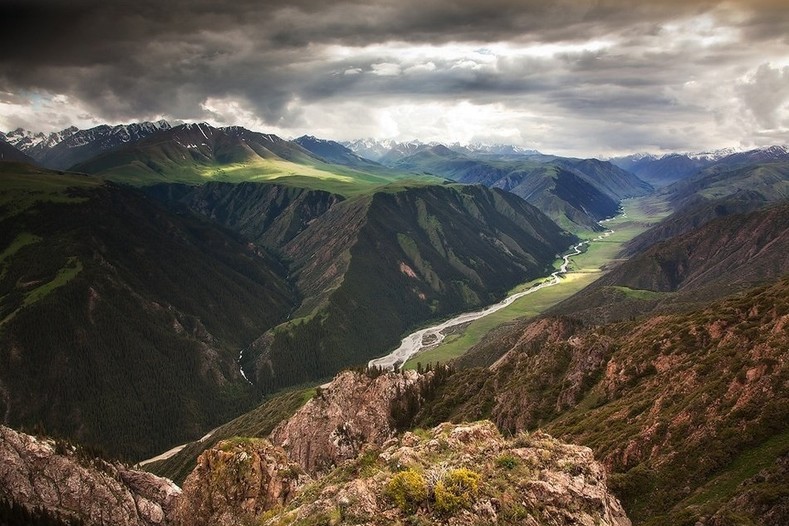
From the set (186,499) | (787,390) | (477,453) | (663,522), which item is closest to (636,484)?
(663,522)

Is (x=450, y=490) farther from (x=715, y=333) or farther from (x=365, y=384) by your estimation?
(x=365, y=384)

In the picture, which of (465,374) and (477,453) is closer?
(477,453)

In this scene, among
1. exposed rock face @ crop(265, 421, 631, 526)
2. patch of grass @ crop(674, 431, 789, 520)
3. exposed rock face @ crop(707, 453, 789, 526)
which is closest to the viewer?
exposed rock face @ crop(265, 421, 631, 526)

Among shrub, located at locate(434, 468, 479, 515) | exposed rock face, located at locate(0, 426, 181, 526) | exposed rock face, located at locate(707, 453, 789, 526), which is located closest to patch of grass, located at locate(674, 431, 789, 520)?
exposed rock face, located at locate(707, 453, 789, 526)

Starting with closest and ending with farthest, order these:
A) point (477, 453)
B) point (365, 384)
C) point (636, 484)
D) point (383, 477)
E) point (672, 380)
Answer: point (383, 477) < point (477, 453) < point (636, 484) < point (672, 380) < point (365, 384)

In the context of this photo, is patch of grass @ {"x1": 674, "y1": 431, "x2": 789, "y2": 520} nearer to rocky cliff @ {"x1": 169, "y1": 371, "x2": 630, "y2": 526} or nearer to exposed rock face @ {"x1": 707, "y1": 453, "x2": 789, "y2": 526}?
exposed rock face @ {"x1": 707, "y1": 453, "x2": 789, "y2": 526}

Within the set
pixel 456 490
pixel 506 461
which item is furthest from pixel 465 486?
pixel 506 461

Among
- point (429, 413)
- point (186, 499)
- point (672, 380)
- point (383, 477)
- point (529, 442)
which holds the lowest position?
point (429, 413)
